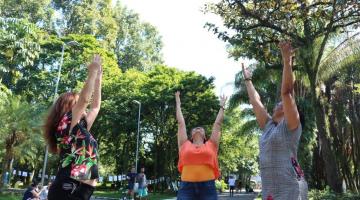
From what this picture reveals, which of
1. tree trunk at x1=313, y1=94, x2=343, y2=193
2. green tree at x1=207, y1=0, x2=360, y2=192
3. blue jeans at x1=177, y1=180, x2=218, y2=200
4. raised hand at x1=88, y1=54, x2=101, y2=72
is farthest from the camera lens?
tree trunk at x1=313, y1=94, x2=343, y2=193

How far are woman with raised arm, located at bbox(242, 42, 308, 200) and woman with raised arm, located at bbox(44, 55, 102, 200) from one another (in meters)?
1.45

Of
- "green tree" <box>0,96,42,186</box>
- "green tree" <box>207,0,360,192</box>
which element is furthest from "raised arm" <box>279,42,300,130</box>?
"green tree" <box>0,96,42,186</box>

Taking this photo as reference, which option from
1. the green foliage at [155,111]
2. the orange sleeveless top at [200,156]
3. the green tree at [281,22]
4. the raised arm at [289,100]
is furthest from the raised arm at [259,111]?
the green foliage at [155,111]

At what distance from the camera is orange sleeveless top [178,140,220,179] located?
212 inches

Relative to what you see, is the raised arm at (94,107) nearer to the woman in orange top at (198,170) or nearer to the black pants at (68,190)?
the black pants at (68,190)

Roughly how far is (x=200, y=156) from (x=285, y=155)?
159cm

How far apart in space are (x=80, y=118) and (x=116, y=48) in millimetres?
49069

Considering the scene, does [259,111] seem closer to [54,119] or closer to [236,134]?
[54,119]

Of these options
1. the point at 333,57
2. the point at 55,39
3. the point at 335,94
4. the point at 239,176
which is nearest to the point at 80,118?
the point at 333,57

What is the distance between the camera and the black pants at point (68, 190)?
11.4ft

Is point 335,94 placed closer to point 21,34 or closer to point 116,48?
point 21,34

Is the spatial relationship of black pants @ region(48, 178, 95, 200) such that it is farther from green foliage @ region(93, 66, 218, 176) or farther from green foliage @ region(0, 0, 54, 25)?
green foliage @ region(0, 0, 54, 25)

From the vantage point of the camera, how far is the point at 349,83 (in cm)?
2292

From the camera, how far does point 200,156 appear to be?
5395 mm
